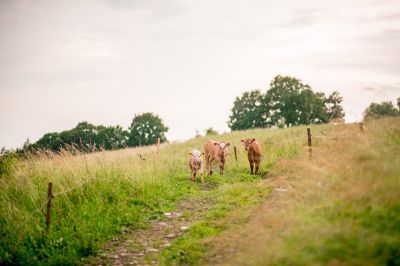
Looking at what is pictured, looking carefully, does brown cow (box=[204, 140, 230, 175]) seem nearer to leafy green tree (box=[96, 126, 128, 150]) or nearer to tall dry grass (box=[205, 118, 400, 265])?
leafy green tree (box=[96, 126, 128, 150])

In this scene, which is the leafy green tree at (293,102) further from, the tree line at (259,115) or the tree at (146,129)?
the tree at (146,129)

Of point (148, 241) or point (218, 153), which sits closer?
point (148, 241)

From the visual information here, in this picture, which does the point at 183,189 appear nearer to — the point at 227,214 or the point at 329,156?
the point at 227,214

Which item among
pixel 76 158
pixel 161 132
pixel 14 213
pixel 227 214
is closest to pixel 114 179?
pixel 76 158

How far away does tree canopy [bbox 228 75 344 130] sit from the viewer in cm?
5941

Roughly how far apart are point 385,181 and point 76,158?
959 centimetres

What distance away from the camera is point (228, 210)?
8055mm

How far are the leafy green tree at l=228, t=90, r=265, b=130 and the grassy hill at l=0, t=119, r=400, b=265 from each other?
57160 mm

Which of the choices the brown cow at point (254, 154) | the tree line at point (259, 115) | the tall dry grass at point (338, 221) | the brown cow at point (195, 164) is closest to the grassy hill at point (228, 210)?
the tall dry grass at point (338, 221)

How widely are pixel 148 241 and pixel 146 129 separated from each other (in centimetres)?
6606

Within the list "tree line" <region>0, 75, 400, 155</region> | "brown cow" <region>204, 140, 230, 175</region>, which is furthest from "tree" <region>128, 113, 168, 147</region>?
"brown cow" <region>204, 140, 230, 175</region>

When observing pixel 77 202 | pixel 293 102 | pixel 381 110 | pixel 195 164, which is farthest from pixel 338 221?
pixel 293 102

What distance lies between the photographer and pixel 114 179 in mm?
9680

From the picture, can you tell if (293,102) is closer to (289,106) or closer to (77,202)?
(289,106)
